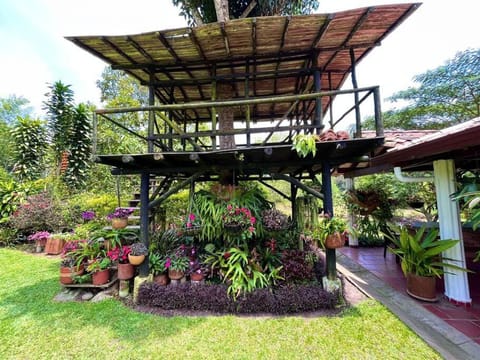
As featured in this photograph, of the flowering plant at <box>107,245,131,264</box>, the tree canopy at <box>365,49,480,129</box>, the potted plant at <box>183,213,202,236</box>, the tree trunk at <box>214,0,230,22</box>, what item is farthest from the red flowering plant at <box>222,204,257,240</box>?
the tree canopy at <box>365,49,480,129</box>

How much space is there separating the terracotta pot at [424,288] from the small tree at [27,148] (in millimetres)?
12268

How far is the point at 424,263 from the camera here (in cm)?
313

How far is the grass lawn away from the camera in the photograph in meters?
2.32

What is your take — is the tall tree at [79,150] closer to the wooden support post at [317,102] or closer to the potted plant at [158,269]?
the potted plant at [158,269]

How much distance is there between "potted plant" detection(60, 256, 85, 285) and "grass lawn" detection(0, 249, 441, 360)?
1.38ft

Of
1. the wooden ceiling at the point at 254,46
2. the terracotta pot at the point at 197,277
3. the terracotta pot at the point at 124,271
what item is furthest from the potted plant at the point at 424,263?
the terracotta pot at the point at 124,271

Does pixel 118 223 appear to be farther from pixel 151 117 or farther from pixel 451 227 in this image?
pixel 451 227

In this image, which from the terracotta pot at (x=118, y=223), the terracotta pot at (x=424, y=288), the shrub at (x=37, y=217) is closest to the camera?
the terracotta pot at (x=424, y=288)

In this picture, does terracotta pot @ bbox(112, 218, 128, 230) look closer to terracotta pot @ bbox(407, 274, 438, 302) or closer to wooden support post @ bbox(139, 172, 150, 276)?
wooden support post @ bbox(139, 172, 150, 276)

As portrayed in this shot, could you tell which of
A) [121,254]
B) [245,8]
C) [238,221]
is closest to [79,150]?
[121,254]

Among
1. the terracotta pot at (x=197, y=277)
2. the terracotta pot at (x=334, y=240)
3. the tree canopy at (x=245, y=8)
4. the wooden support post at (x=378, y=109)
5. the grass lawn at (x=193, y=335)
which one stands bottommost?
the grass lawn at (x=193, y=335)

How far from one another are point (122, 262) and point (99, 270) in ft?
1.50

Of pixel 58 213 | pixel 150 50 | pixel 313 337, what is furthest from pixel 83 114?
pixel 313 337

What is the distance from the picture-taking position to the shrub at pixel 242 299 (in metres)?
3.06
